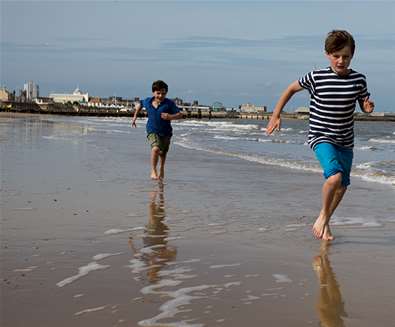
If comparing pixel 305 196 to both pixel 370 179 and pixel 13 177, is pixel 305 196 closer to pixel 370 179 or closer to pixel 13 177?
pixel 370 179

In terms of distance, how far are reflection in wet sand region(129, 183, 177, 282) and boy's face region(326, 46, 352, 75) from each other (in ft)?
6.18

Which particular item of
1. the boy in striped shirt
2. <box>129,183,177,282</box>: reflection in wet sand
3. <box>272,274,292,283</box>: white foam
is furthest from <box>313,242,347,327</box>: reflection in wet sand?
<box>129,183,177,282</box>: reflection in wet sand

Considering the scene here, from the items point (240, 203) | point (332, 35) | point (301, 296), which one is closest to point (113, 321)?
point (301, 296)

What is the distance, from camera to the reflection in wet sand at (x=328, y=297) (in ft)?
10.3

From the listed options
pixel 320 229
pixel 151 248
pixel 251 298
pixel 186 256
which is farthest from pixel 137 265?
pixel 320 229

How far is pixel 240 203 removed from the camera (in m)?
7.14

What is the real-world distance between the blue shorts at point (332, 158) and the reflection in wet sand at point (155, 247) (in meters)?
1.39

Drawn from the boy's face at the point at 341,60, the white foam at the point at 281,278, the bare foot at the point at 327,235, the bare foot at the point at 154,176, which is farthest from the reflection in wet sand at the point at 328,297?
the bare foot at the point at 154,176

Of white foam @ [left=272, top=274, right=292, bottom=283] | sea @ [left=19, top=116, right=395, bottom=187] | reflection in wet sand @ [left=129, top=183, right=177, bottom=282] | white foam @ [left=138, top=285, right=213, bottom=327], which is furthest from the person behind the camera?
sea @ [left=19, top=116, right=395, bottom=187]

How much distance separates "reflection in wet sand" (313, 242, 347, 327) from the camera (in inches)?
124

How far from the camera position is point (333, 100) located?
5066 millimetres

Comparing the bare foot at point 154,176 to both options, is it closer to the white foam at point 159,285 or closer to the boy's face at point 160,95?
the boy's face at point 160,95

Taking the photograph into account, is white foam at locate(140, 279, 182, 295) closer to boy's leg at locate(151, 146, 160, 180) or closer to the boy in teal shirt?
boy's leg at locate(151, 146, 160, 180)

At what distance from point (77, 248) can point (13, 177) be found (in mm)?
4179
